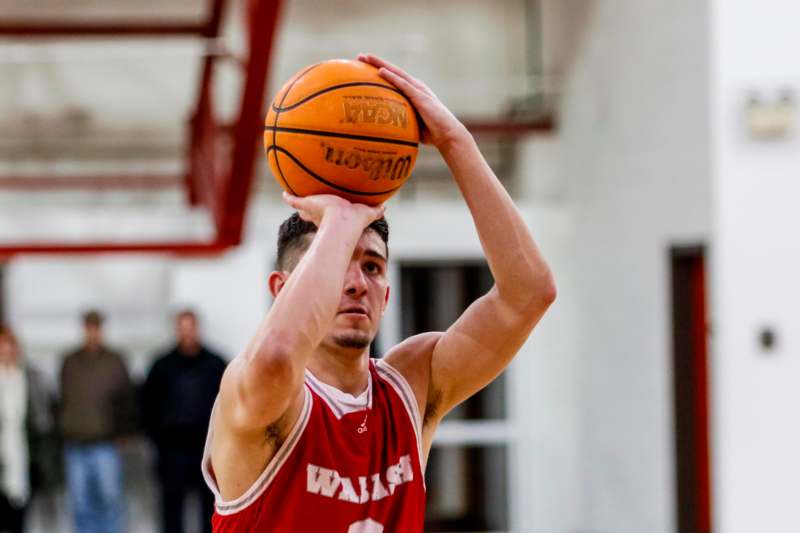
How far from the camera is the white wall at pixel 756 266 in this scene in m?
6.49

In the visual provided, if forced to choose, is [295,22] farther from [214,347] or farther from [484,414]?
[484,414]

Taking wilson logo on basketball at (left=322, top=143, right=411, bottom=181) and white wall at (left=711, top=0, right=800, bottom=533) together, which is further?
white wall at (left=711, top=0, right=800, bottom=533)

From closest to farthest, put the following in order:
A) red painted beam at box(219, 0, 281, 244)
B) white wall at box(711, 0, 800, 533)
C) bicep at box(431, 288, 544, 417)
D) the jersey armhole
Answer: the jersey armhole, bicep at box(431, 288, 544, 417), red painted beam at box(219, 0, 281, 244), white wall at box(711, 0, 800, 533)

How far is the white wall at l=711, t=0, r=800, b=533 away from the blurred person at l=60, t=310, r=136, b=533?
3.91m

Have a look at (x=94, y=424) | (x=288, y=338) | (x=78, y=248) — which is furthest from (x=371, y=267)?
(x=94, y=424)

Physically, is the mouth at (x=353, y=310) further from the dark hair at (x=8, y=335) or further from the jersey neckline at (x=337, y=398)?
the dark hair at (x=8, y=335)

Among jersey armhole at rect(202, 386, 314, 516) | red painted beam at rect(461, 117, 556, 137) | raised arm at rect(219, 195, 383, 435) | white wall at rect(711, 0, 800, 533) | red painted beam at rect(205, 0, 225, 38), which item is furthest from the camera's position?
red painted beam at rect(461, 117, 556, 137)

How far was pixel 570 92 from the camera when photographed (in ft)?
29.7

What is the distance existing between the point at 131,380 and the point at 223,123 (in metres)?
2.10

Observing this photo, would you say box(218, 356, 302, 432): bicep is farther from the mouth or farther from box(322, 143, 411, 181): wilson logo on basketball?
box(322, 143, 411, 181): wilson logo on basketball

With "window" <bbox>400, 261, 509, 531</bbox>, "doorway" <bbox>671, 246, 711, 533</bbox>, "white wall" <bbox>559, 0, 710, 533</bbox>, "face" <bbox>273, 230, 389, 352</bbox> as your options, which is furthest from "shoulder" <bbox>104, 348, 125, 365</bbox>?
"face" <bbox>273, 230, 389, 352</bbox>

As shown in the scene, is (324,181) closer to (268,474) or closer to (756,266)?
(268,474)

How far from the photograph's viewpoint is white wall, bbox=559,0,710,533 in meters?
7.05

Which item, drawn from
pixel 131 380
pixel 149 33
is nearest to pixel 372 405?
pixel 149 33
